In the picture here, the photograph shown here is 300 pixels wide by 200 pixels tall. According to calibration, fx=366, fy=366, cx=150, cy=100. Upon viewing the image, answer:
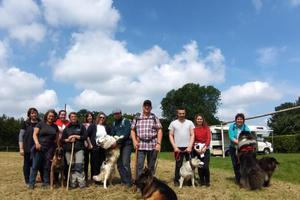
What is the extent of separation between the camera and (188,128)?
362 inches

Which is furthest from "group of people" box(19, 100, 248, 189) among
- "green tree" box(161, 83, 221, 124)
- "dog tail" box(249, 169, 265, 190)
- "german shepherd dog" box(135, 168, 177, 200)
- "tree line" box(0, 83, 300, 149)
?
"green tree" box(161, 83, 221, 124)

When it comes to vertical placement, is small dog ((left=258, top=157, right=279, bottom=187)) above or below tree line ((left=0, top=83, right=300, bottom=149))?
below

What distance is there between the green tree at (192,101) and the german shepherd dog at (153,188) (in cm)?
5972

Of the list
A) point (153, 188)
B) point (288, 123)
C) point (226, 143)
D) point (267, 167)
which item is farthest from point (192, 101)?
point (153, 188)

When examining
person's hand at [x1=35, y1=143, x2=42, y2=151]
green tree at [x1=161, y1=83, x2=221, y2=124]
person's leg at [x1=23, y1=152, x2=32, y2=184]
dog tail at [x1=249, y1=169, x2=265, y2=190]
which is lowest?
dog tail at [x1=249, y1=169, x2=265, y2=190]

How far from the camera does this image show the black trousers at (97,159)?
9.53 meters

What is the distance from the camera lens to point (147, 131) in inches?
341

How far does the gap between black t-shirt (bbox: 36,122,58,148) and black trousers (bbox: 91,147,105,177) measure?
3.74 feet

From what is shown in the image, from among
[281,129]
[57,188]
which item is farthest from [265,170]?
[281,129]

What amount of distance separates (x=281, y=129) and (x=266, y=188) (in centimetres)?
7024

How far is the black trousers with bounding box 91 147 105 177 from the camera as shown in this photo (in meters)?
9.53

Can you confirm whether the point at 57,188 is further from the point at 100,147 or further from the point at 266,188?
the point at 266,188

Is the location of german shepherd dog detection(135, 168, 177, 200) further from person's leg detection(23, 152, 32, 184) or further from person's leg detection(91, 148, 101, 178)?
person's leg detection(23, 152, 32, 184)

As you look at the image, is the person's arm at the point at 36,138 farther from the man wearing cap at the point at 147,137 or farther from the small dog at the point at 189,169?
the small dog at the point at 189,169
